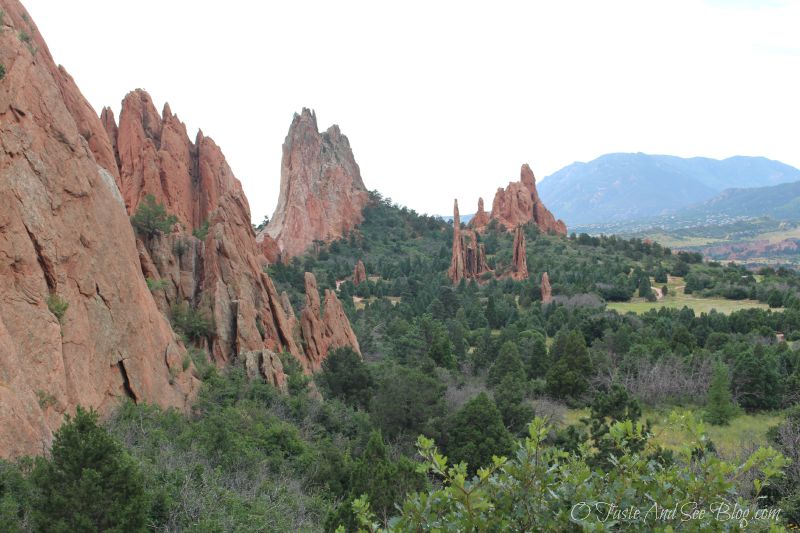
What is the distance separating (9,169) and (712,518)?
16.6 metres

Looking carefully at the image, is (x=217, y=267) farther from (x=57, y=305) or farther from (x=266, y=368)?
(x=57, y=305)

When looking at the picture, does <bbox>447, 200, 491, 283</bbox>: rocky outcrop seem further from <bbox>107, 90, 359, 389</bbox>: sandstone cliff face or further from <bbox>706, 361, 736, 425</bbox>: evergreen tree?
<bbox>706, 361, 736, 425</bbox>: evergreen tree

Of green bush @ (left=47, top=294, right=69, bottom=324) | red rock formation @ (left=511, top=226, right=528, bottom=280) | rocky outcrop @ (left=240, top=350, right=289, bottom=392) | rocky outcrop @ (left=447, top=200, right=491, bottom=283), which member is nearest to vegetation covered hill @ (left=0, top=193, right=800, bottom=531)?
rocky outcrop @ (left=240, top=350, right=289, bottom=392)

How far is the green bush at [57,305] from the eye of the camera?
1539cm

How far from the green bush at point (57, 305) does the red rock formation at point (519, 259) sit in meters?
67.3

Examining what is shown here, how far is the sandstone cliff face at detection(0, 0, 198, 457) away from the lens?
1377cm

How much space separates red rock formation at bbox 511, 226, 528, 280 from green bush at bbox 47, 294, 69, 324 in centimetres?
6734

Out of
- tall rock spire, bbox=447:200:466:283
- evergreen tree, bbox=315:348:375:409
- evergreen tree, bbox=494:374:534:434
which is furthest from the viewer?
tall rock spire, bbox=447:200:466:283

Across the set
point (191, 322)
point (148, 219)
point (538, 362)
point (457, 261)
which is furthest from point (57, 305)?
point (457, 261)

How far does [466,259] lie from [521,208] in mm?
25693

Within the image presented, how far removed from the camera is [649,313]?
55281mm

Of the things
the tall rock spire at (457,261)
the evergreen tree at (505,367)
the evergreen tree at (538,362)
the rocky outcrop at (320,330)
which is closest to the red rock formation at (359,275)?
the tall rock spire at (457,261)

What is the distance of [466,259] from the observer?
83.2 m

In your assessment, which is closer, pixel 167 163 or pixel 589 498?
pixel 589 498
